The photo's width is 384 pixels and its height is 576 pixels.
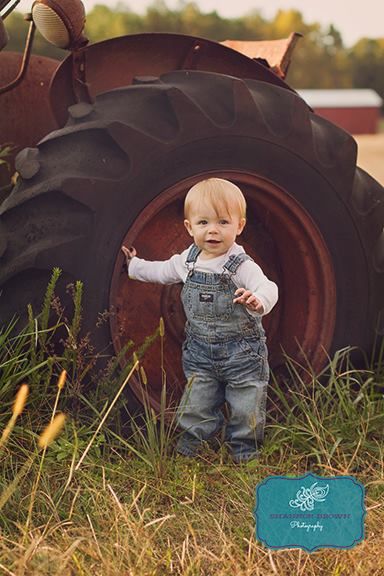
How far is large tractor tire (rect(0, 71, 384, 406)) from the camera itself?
9.62 ft

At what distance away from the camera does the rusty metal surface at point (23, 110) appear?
13.0 feet

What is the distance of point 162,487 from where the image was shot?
9.07 ft

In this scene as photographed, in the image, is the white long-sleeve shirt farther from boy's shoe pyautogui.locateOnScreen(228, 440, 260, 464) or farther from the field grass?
boy's shoe pyautogui.locateOnScreen(228, 440, 260, 464)

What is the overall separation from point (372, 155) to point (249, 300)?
14.7 m

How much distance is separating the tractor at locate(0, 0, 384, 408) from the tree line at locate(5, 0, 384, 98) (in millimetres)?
27051

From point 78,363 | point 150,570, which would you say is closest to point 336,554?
point 150,570

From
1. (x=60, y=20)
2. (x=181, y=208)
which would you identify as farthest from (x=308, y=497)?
(x=60, y=20)

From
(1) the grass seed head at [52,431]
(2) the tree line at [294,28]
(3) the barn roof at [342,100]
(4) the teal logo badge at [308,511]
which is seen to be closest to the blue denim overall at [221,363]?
(1) the grass seed head at [52,431]

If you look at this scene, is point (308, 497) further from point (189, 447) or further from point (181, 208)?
point (181, 208)

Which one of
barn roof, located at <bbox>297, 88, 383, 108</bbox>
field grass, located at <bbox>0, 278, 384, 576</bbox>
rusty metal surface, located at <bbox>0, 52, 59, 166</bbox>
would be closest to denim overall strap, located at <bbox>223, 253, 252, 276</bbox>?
field grass, located at <bbox>0, 278, 384, 576</bbox>

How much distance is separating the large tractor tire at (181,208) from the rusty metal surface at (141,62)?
22 centimetres

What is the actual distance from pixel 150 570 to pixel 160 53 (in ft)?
6.05

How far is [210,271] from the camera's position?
9.76 feet

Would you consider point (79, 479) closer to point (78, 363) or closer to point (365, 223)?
point (78, 363)
